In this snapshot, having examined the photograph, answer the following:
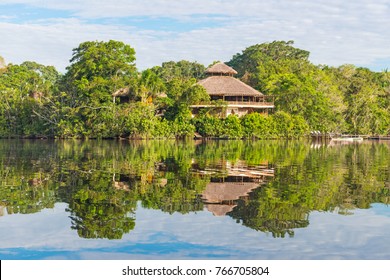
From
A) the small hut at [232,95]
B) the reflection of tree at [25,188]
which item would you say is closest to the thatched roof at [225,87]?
the small hut at [232,95]

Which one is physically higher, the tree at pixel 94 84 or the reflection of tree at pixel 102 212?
the tree at pixel 94 84

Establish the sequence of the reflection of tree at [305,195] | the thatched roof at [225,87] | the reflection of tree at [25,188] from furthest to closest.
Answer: the thatched roof at [225,87], the reflection of tree at [25,188], the reflection of tree at [305,195]

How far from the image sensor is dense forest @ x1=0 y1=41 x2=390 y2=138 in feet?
139

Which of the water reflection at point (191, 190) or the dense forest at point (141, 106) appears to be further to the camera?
the dense forest at point (141, 106)

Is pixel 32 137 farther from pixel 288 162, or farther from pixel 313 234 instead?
pixel 313 234

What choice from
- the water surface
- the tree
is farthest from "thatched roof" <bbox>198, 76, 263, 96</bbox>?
the water surface

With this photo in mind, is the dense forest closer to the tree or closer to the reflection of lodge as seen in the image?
the tree

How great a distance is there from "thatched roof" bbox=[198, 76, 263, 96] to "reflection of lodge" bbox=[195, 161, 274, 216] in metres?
28.2

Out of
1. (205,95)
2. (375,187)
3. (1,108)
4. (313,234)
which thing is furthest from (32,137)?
(313,234)

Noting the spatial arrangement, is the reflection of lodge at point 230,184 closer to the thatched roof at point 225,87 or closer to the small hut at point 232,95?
→ the small hut at point 232,95

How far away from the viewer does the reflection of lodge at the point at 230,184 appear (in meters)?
11.1

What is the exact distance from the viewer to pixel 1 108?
45.3m

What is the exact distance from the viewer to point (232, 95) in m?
47.3

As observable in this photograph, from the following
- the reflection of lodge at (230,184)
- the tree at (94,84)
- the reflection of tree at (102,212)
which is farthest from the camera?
the tree at (94,84)
